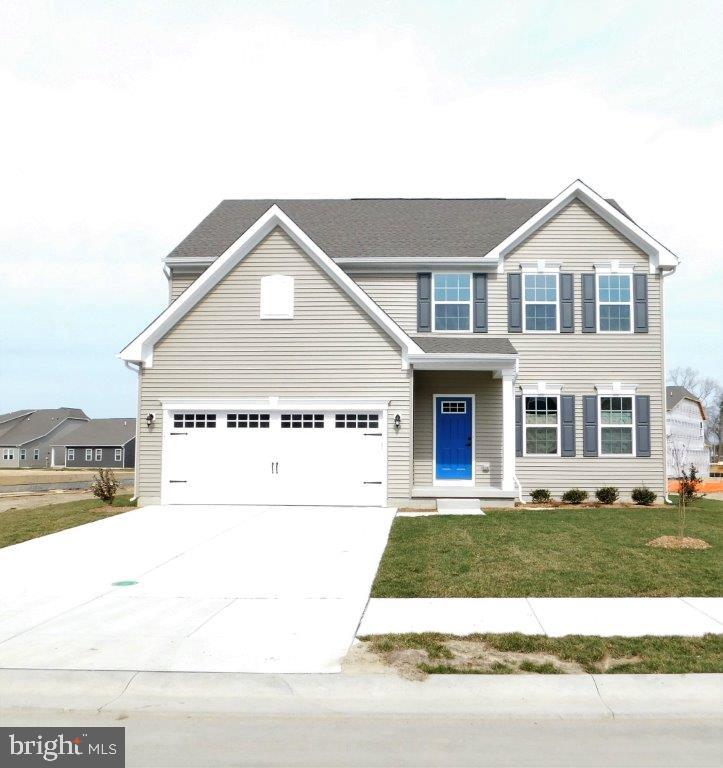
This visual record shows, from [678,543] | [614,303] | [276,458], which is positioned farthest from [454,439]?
[678,543]

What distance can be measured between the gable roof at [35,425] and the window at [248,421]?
80273 mm

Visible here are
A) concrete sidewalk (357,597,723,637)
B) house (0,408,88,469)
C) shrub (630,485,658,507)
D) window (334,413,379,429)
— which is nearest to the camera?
concrete sidewalk (357,597,723,637)

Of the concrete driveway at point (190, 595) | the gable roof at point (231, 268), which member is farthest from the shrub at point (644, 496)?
the concrete driveway at point (190, 595)

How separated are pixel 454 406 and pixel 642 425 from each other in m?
4.94

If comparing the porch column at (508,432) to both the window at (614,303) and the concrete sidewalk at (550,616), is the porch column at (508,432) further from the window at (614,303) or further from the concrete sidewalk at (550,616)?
the concrete sidewalk at (550,616)

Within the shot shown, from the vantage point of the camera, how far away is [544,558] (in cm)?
1066

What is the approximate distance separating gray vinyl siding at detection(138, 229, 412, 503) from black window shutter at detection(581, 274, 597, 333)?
5.56 m

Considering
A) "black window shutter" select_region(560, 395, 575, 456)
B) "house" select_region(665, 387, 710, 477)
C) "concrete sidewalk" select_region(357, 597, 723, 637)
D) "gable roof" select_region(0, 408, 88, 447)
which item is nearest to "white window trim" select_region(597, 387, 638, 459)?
"black window shutter" select_region(560, 395, 575, 456)

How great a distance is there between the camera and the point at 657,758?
179 inches

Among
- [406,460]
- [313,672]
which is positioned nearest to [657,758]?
[313,672]

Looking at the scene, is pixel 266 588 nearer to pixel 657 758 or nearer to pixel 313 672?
pixel 313 672

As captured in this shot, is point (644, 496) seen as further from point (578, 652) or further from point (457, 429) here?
point (578, 652)

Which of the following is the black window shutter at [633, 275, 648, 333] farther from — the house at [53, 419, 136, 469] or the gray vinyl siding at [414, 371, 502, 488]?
the house at [53, 419, 136, 469]

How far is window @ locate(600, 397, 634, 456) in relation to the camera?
19.5 meters
